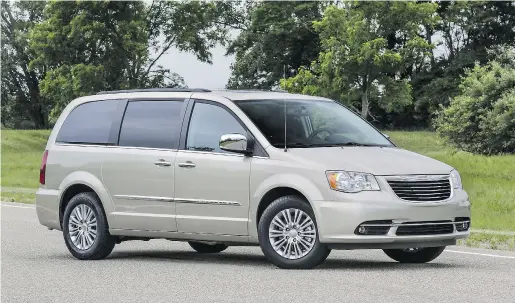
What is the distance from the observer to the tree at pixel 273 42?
77.3 m

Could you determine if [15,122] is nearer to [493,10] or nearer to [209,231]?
[493,10]

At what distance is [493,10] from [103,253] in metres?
65.1

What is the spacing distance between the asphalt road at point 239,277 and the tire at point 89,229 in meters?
0.16

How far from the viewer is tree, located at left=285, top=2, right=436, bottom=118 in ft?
224

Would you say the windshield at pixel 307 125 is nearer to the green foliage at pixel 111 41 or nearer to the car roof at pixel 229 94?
the car roof at pixel 229 94

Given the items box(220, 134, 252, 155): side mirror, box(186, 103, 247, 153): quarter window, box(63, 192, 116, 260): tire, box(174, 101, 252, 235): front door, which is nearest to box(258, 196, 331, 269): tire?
box(174, 101, 252, 235): front door

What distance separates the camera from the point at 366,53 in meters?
67.2

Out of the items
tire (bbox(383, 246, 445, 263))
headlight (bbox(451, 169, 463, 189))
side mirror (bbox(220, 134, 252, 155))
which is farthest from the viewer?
tire (bbox(383, 246, 445, 263))

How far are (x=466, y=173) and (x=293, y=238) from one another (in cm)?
2344

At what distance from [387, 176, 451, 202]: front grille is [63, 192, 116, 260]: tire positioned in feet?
12.0

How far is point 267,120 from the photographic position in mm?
12109

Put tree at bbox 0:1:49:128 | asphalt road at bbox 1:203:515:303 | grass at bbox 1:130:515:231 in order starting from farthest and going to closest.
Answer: tree at bbox 0:1:49:128
grass at bbox 1:130:515:231
asphalt road at bbox 1:203:515:303

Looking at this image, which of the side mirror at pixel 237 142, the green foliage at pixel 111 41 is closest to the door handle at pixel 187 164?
the side mirror at pixel 237 142

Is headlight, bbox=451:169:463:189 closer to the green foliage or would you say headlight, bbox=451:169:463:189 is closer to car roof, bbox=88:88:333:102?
car roof, bbox=88:88:333:102
